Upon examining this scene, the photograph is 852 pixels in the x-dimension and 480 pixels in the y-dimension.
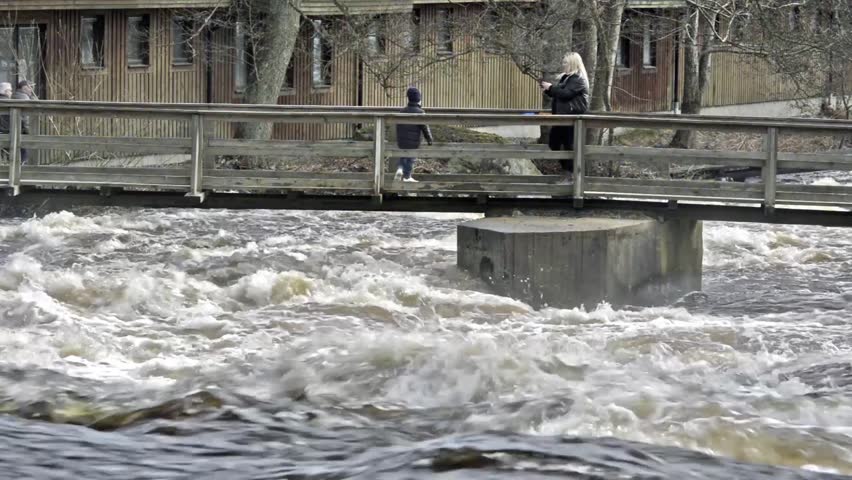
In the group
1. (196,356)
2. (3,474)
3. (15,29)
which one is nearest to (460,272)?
(196,356)

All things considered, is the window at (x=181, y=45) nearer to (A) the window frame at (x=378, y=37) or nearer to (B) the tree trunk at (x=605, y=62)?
(A) the window frame at (x=378, y=37)

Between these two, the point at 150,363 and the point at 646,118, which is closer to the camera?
the point at 150,363

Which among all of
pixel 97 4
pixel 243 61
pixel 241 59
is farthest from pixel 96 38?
pixel 241 59

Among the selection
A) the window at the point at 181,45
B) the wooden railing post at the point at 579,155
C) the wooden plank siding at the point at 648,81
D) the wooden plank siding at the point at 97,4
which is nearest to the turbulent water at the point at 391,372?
the wooden railing post at the point at 579,155

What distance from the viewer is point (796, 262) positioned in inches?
770

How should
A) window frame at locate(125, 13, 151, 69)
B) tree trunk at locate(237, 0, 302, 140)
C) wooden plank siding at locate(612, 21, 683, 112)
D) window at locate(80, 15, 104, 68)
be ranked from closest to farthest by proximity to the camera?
tree trunk at locate(237, 0, 302, 140)
window at locate(80, 15, 104, 68)
window frame at locate(125, 13, 151, 69)
wooden plank siding at locate(612, 21, 683, 112)

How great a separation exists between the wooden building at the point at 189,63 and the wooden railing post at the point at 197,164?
28.0 feet

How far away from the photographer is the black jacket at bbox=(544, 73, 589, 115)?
57.7 ft

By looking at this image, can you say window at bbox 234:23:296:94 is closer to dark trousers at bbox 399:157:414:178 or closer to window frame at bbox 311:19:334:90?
window frame at bbox 311:19:334:90

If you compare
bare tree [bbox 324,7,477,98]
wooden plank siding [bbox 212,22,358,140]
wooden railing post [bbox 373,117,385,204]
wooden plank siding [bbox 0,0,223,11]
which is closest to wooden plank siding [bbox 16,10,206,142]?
wooden plank siding [bbox 212,22,358,140]

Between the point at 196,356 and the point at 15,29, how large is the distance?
56.0 ft

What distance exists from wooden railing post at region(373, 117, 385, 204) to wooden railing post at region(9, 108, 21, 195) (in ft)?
13.7

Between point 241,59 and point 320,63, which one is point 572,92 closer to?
point 241,59

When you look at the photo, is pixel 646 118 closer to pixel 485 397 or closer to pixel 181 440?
pixel 485 397
